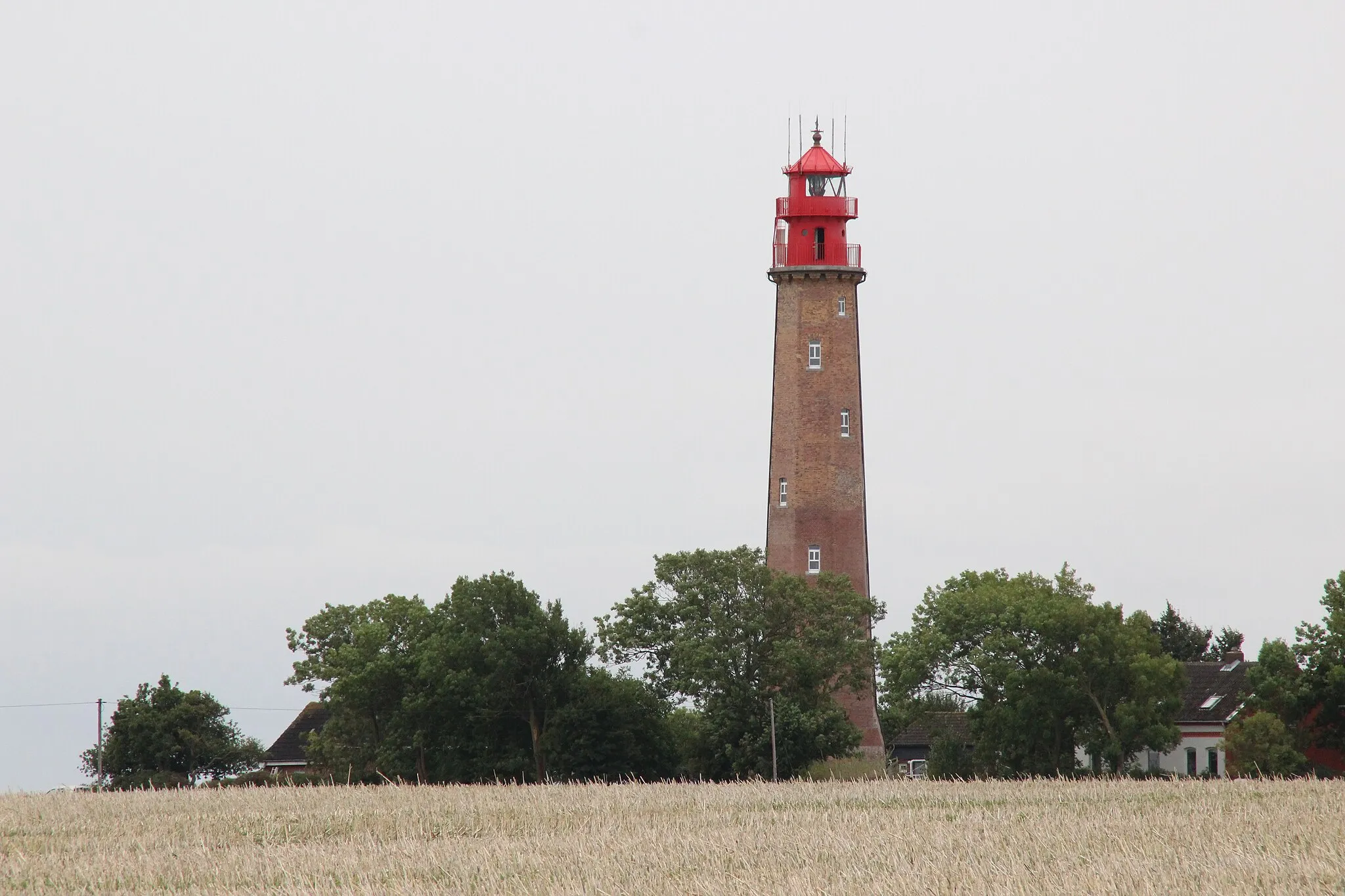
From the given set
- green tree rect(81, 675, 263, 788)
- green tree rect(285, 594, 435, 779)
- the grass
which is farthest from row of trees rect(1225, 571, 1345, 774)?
green tree rect(81, 675, 263, 788)

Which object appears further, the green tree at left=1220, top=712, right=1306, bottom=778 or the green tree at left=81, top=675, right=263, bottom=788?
the green tree at left=81, top=675, right=263, bottom=788

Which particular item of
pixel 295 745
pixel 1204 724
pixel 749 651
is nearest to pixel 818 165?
pixel 749 651

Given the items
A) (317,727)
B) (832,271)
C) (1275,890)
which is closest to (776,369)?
(832,271)

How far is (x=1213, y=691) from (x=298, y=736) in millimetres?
43030

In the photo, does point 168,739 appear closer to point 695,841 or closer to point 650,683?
point 650,683

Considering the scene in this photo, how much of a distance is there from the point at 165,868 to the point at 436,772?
40.0 meters

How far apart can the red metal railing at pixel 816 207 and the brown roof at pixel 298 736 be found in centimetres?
3730

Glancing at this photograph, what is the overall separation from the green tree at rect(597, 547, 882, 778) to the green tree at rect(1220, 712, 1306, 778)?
11921 mm

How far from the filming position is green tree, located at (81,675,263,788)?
76.6 m

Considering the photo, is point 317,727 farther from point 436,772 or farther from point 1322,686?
point 1322,686

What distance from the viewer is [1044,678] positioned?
200 feet

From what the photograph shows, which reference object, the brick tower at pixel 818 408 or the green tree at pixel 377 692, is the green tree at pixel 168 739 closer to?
the green tree at pixel 377 692

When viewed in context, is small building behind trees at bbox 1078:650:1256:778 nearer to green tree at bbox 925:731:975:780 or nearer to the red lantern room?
green tree at bbox 925:731:975:780

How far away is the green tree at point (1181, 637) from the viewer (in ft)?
339
